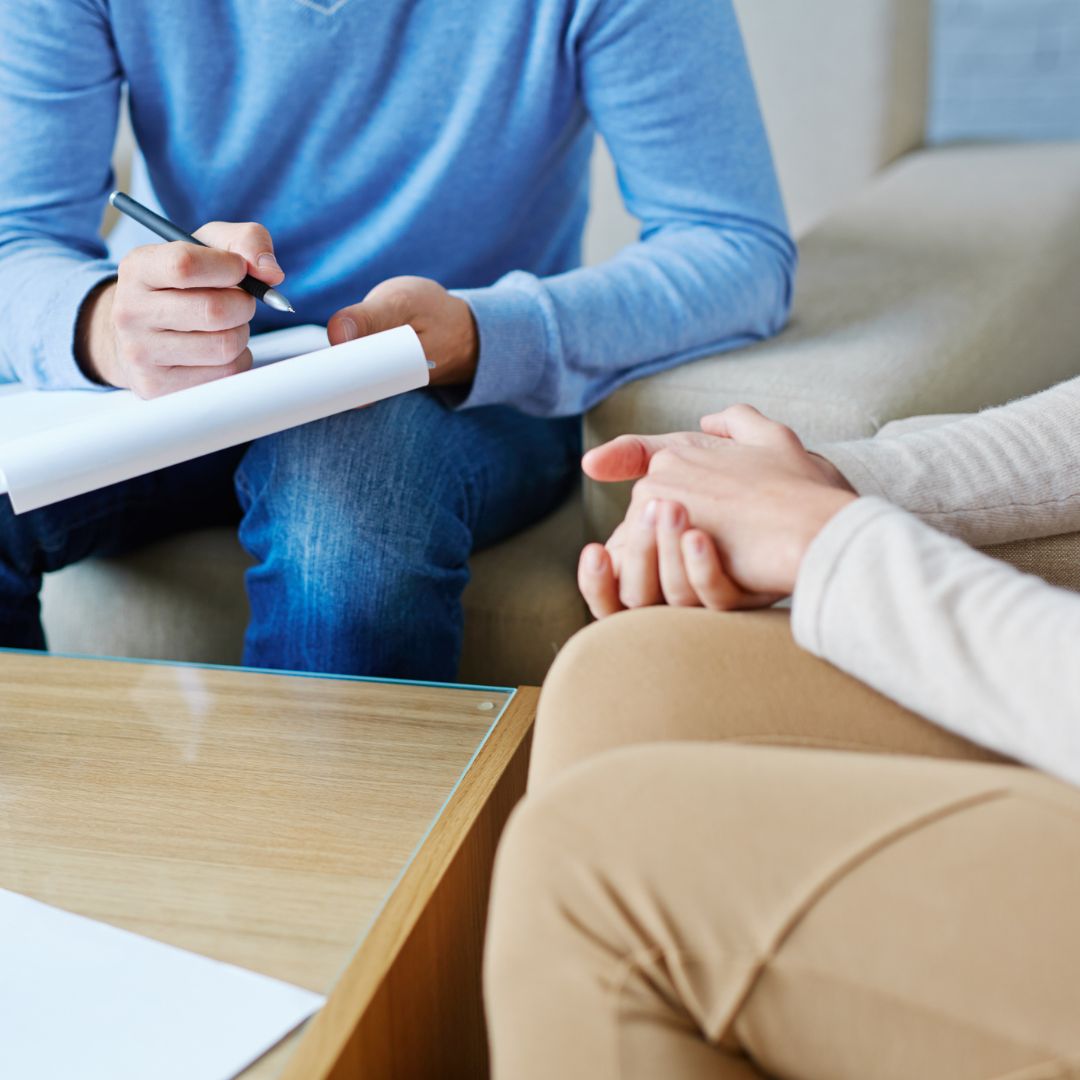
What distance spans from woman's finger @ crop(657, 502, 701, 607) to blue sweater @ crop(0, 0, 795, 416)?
0.41 meters

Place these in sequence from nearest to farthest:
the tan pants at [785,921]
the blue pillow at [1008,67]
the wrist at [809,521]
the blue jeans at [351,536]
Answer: the tan pants at [785,921] → the wrist at [809,521] → the blue jeans at [351,536] → the blue pillow at [1008,67]

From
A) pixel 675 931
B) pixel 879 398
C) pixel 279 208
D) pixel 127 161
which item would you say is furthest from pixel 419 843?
pixel 127 161

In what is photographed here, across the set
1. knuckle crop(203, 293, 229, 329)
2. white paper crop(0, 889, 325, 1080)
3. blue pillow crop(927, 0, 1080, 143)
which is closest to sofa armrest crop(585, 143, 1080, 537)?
knuckle crop(203, 293, 229, 329)

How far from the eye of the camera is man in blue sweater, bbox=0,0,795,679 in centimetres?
97

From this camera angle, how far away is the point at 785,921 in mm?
457

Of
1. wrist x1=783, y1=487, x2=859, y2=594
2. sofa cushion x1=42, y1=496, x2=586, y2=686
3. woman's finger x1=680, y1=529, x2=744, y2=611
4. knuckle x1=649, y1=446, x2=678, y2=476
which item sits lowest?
sofa cushion x1=42, y1=496, x2=586, y2=686

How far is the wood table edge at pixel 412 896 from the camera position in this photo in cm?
54

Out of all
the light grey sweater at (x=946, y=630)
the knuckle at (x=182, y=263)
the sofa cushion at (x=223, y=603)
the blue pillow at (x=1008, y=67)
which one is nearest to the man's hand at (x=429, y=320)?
the knuckle at (x=182, y=263)

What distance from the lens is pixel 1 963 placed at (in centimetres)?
60

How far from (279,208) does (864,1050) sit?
951mm

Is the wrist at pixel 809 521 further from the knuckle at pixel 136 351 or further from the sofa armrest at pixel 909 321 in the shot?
the knuckle at pixel 136 351

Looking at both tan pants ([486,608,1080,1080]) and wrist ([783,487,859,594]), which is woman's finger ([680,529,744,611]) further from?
tan pants ([486,608,1080,1080])

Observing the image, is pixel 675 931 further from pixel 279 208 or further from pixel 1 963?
pixel 279 208

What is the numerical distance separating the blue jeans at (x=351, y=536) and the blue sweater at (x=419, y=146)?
0.07 metres
